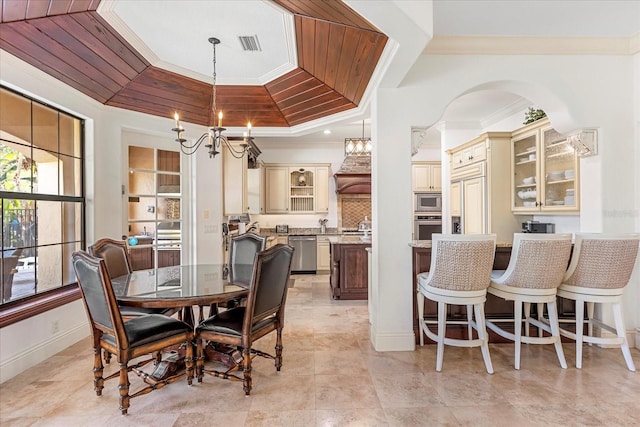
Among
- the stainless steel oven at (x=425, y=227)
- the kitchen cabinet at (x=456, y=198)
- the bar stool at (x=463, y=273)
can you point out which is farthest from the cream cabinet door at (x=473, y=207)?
the bar stool at (x=463, y=273)

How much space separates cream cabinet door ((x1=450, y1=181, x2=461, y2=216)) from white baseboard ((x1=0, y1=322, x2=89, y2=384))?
511cm

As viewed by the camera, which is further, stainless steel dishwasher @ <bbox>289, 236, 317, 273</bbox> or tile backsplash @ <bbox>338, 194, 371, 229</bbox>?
tile backsplash @ <bbox>338, 194, 371, 229</bbox>

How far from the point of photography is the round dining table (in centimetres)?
198

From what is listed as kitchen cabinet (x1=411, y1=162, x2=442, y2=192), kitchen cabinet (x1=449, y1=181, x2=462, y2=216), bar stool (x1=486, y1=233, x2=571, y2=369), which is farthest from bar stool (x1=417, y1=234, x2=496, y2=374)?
kitchen cabinet (x1=411, y1=162, x2=442, y2=192)

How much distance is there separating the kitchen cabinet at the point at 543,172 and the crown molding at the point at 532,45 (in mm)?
806

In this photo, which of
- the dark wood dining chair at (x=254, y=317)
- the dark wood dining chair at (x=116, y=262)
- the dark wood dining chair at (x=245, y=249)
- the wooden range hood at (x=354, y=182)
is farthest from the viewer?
the wooden range hood at (x=354, y=182)

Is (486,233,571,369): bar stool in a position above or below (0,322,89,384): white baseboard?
above

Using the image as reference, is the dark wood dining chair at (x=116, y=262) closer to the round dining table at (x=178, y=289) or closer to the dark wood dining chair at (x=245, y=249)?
the round dining table at (x=178, y=289)

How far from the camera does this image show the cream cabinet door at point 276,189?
6.53 metres

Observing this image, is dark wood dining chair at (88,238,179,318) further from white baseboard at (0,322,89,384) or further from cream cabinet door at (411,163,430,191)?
cream cabinet door at (411,163,430,191)

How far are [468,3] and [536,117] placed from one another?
2.14m

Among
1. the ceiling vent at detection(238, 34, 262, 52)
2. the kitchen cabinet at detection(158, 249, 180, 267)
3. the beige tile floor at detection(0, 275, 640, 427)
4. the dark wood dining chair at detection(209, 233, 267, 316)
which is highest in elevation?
the ceiling vent at detection(238, 34, 262, 52)

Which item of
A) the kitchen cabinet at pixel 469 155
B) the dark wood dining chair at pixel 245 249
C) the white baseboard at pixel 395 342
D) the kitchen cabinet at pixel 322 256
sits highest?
the kitchen cabinet at pixel 469 155

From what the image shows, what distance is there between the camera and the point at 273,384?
228 centimetres
